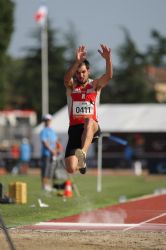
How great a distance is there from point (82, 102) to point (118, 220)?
8.48 ft

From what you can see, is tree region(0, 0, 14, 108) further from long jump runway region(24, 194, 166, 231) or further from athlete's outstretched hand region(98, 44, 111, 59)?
athlete's outstretched hand region(98, 44, 111, 59)

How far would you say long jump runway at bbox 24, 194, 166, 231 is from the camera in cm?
1166

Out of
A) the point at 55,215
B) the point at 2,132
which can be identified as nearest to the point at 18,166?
the point at 2,132

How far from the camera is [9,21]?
168 feet

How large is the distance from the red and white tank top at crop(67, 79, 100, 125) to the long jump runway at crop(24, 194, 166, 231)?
157 centimetres

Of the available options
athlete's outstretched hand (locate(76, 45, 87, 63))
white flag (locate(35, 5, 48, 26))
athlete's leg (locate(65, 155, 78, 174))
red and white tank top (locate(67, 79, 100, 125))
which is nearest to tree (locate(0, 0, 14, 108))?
white flag (locate(35, 5, 48, 26))

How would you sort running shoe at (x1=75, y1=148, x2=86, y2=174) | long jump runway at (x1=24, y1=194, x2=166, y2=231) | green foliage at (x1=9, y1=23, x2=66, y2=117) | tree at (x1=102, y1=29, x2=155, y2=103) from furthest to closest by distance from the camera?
green foliage at (x1=9, y1=23, x2=66, y2=117)
tree at (x1=102, y1=29, x2=155, y2=103)
long jump runway at (x1=24, y1=194, x2=166, y2=231)
running shoe at (x1=75, y1=148, x2=86, y2=174)

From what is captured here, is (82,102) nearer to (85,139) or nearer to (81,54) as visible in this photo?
(85,139)

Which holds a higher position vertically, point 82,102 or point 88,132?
point 82,102

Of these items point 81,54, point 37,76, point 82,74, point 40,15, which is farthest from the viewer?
point 37,76

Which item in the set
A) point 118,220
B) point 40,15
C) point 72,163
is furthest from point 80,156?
point 40,15

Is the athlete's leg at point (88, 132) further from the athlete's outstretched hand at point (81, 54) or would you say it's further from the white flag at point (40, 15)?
the white flag at point (40, 15)

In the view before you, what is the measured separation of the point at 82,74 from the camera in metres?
11.0

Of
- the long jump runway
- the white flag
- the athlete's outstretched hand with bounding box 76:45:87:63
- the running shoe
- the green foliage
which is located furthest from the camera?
the green foliage
